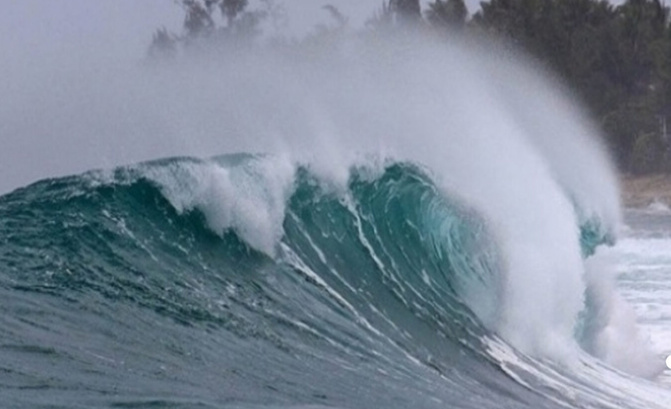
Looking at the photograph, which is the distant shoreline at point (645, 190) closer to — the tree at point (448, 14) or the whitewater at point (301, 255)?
the tree at point (448, 14)

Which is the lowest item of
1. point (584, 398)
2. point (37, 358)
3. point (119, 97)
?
point (584, 398)

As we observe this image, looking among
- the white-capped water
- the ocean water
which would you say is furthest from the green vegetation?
the white-capped water

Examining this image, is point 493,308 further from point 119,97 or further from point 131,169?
point 119,97

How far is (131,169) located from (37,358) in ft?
13.1

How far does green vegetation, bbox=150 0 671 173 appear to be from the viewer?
200 feet

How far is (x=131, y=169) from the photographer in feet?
38.3

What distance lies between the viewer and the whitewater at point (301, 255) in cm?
856

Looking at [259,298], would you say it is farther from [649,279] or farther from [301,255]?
[649,279]

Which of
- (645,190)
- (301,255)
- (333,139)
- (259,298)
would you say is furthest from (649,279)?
(645,190)

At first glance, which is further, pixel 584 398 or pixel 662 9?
pixel 662 9

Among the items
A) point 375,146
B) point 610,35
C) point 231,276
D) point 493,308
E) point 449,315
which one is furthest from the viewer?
point 610,35

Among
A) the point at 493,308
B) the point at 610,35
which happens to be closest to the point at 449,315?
the point at 493,308

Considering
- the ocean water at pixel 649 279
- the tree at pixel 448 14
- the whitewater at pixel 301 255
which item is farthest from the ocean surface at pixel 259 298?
the tree at pixel 448 14

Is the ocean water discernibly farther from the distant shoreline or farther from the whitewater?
the distant shoreline
